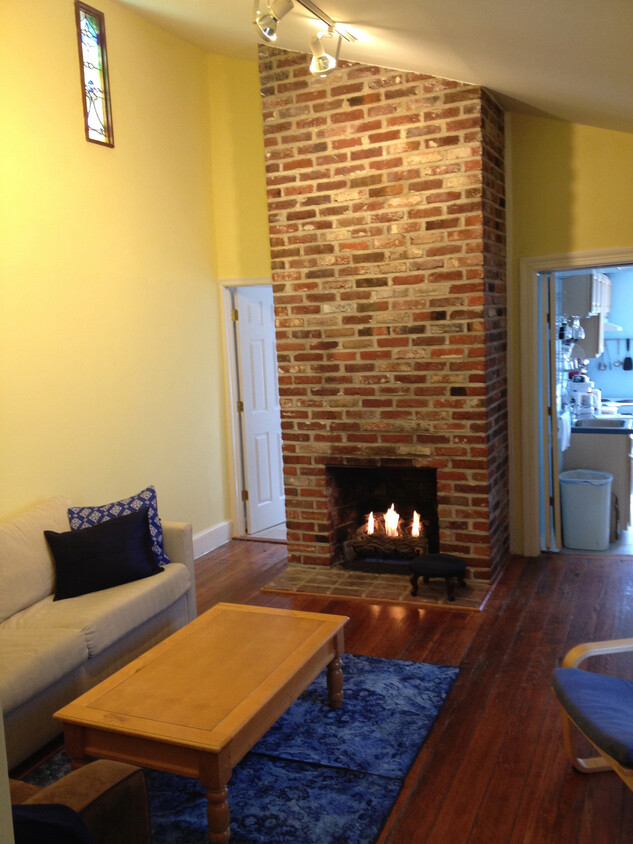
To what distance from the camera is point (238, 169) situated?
19.0 ft

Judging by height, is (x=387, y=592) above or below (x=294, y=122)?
below

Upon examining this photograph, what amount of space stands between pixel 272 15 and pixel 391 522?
315 centimetres

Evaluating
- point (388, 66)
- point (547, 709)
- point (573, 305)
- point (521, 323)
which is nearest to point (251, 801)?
Answer: point (547, 709)

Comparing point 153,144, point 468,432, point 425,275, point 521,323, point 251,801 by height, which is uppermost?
point 153,144

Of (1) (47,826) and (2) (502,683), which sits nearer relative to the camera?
(1) (47,826)

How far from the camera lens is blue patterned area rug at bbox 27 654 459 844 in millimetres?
2553

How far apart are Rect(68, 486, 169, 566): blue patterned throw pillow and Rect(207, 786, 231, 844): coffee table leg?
182 cm

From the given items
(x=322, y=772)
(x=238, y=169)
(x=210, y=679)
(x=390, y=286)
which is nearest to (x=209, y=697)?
(x=210, y=679)

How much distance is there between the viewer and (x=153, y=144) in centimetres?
515

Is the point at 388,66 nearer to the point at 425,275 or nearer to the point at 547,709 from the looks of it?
the point at 425,275

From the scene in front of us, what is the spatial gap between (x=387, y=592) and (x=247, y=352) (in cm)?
236

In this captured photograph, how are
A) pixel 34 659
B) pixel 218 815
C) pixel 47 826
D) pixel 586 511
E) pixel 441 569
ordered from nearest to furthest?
pixel 47 826, pixel 218 815, pixel 34 659, pixel 441 569, pixel 586 511

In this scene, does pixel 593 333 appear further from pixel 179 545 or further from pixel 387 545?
pixel 179 545

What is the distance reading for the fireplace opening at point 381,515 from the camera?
16.6 feet
